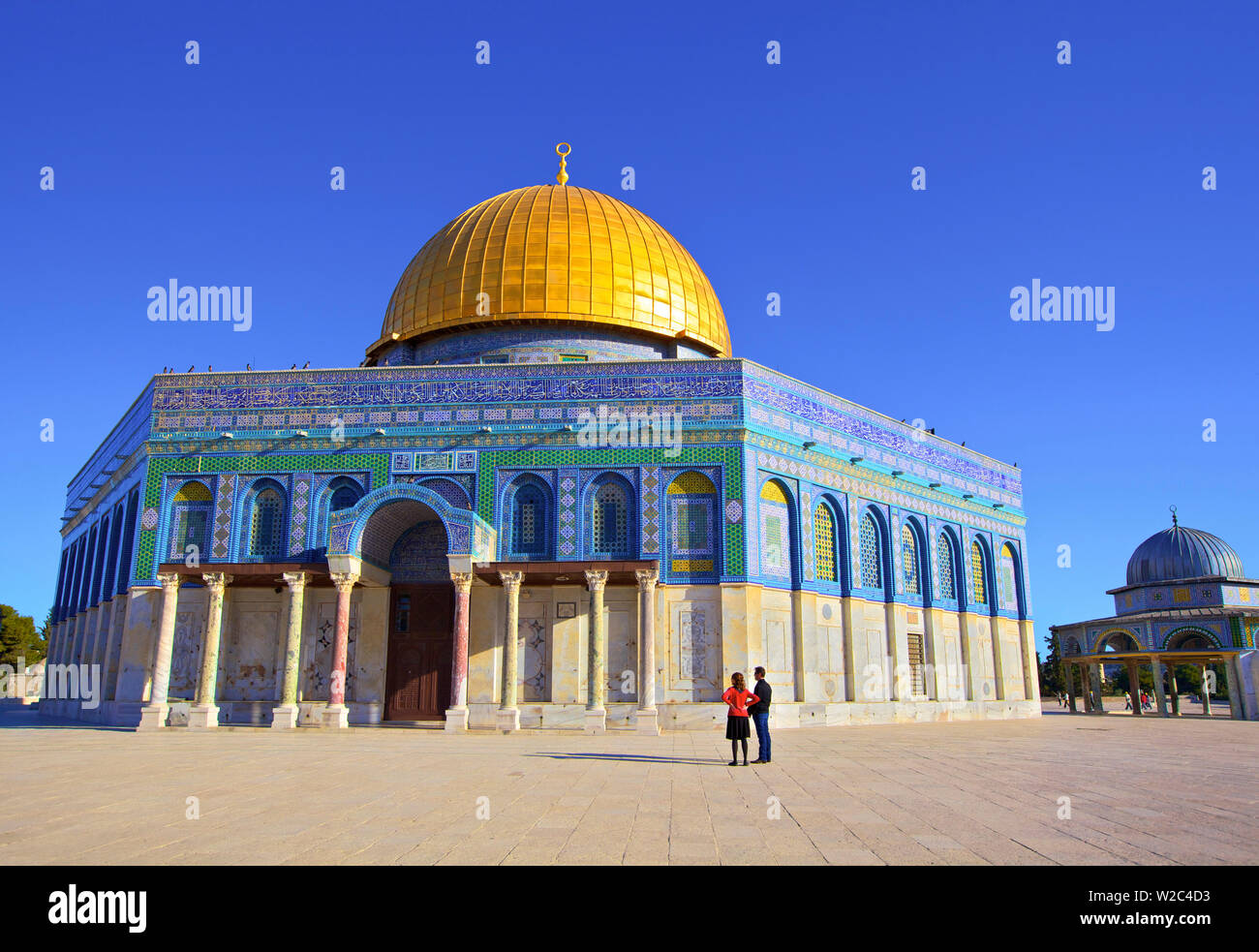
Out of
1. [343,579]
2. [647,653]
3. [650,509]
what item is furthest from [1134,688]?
[343,579]

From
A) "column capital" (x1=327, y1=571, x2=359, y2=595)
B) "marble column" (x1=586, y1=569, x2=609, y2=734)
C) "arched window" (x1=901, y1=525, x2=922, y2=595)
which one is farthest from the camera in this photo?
"arched window" (x1=901, y1=525, x2=922, y2=595)

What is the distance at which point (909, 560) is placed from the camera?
28.2 metres

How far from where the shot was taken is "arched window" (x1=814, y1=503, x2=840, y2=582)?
82.0 feet

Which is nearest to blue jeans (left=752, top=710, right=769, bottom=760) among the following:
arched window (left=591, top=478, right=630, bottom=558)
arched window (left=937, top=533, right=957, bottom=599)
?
arched window (left=591, top=478, right=630, bottom=558)

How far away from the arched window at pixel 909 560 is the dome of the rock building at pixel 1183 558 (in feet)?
76.2

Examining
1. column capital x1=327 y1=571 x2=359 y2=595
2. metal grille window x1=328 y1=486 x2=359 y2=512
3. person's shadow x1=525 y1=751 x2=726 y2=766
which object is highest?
metal grille window x1=328 y1=486 x2=359 y2=512

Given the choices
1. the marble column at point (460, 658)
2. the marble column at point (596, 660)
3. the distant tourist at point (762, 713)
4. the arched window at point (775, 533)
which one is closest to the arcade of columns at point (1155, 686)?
the arched window at point (775, 533)

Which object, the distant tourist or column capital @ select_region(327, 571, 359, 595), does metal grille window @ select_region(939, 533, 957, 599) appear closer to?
the distant tourist

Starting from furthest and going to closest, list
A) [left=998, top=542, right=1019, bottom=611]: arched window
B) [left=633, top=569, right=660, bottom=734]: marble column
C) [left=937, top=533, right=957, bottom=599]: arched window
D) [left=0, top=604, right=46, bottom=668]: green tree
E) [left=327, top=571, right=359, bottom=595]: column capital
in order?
[left=0, top=604, right=46, bottom=668]: green tree
[left=998, top=542, right=1019, bottom=611]: arched window
[left=937, top=533, right=957, bottom=599]: arched window
[left=327, top=571, right=359, bottom=595]: column capital
[left=633, top=569, right=660, bottom=734]: marble column

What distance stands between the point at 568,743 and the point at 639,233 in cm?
1719

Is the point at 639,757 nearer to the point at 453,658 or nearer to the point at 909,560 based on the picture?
the point at 453,658

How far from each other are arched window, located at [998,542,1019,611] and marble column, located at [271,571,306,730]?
2226 cm

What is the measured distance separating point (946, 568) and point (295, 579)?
64.0 feet
